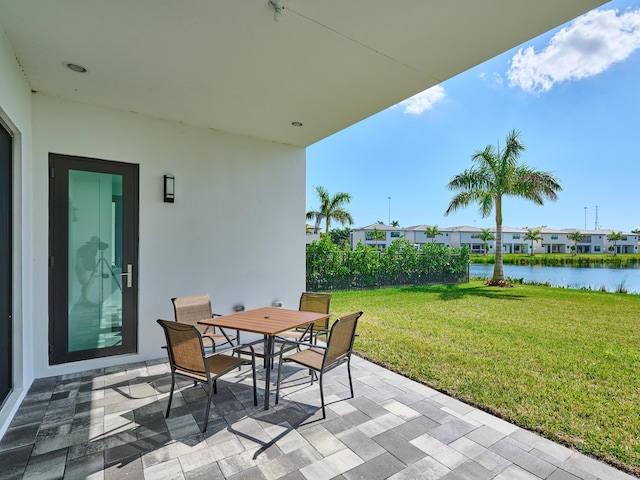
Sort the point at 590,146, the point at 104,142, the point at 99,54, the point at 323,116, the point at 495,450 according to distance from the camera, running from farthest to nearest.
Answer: the point at 590,146, the point at 323,116, the point at 104,142, the point at 99,54, the point at 495,450

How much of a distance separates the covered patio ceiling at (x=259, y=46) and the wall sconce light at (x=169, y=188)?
869 millimetres

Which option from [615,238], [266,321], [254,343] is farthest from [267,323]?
[615,238]

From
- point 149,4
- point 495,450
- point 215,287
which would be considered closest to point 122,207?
point 215,287

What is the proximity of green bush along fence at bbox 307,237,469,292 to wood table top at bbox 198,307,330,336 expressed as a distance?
6.04 m

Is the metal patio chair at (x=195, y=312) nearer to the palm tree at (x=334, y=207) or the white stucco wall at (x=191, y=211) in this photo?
the white stucco wall at (x=191, y=211)

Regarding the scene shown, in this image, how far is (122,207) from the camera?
3.90 meters

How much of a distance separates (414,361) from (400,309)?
11.5ft

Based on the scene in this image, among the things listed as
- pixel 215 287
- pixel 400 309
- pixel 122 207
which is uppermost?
pixel 122 207

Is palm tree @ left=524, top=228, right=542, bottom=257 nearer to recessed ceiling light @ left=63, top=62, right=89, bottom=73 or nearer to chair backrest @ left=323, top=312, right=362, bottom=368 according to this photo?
chair backrest @ left=323, top=312, right=362, bottom=368

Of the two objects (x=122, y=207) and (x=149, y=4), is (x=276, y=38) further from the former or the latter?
(x=122, y=207)

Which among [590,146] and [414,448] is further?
[590,146]

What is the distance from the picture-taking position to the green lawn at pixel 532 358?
252 centimetres

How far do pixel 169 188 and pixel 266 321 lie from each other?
2.31 m

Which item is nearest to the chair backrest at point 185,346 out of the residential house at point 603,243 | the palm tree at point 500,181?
the palm tree at point 500,181
